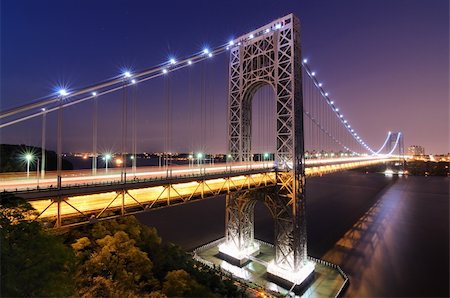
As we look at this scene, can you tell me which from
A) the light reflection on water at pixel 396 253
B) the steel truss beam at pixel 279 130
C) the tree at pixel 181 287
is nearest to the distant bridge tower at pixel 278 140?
the steel truss beam at pixel 279 130

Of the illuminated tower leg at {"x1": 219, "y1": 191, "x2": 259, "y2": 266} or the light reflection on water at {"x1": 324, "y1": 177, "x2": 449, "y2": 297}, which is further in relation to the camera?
the illuminated tower leg at {"x1": 219, "y1": 191, "x2": 259, "y2": 266}

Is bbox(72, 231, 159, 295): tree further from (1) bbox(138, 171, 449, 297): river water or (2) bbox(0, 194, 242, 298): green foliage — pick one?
(1) bbox(138, 171, 449, 297): river water

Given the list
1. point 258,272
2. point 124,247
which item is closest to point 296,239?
point 258,272

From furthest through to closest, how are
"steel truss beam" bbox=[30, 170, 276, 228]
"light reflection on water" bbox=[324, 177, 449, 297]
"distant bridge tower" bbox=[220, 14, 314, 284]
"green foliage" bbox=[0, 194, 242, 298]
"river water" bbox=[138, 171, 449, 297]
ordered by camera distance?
"river water" bbox=[138, 171, 449, 297] < "light reflection on water" bbox=[324, 177, 449, 297] < "distant bridge tower" bbox=[220, 14, 314, 284] < "steel truss beam" bbox=[30, 170, 276, 228] < "green foliage" bbox=[0, 194, 242, 298]

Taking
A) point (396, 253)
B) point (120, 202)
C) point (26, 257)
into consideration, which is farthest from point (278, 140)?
point (396, 253)

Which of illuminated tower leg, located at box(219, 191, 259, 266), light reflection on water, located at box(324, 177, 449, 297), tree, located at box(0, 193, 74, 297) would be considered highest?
tree, located at box(0, 193, 74, 297)

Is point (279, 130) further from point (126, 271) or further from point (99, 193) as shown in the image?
point (126, 271)

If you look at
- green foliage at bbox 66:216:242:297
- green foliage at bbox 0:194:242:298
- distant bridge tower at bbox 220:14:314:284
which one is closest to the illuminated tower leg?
distant bridge tower at bbox 220:14:314:284
